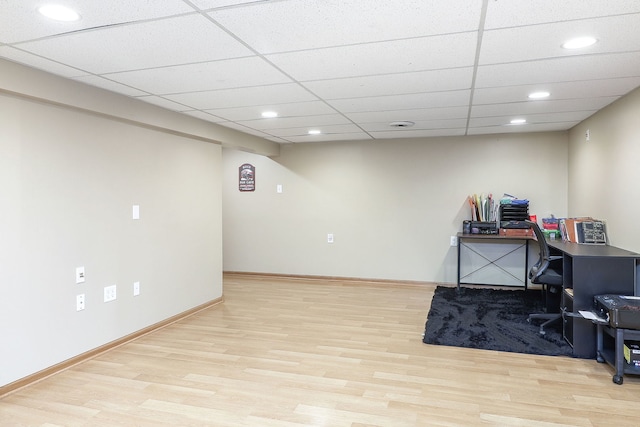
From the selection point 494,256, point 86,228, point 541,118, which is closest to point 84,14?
point 86,228

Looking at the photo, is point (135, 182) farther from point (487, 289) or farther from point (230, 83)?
point (487, 289)

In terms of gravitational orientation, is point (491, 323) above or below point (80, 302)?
below

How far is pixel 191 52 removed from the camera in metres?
2.42

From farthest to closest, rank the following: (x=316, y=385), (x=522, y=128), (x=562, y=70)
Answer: (x=522, y=128) → (x=316, y=385) → (x=562, y=70)

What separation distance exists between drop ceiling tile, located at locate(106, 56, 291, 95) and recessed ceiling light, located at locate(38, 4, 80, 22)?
75cm

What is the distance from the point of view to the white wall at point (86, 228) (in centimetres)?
284

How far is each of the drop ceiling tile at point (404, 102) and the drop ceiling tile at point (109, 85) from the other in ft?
5.26

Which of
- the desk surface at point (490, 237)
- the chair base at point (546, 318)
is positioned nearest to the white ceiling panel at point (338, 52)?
the desk surface at point (490, 237)

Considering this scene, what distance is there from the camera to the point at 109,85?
315 centimetres

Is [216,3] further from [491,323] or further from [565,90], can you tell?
[491,323]

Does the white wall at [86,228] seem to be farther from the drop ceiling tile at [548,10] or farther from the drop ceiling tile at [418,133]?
the drop ceiling tile at [548,10]

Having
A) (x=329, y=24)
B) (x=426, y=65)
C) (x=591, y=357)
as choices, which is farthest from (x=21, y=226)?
(x=591, y=357)

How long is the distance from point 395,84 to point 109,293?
9.53 feet

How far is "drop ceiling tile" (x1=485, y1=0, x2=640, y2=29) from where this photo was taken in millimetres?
1832
